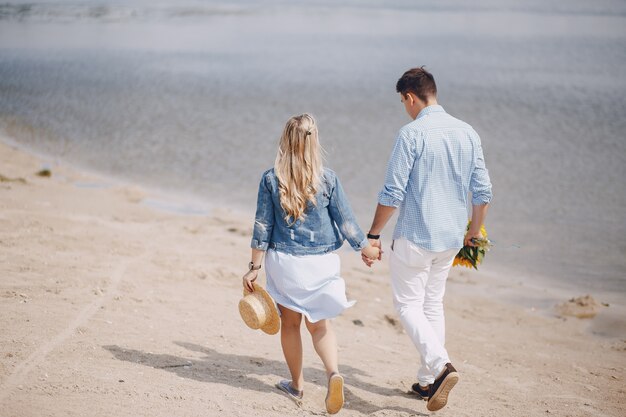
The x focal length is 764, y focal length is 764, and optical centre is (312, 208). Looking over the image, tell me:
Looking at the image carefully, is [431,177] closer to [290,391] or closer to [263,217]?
[263,217]

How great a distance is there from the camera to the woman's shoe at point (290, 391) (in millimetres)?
4820

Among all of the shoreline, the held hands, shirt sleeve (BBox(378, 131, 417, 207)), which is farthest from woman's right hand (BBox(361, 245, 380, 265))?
the shoreline

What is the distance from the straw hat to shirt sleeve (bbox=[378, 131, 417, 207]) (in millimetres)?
923

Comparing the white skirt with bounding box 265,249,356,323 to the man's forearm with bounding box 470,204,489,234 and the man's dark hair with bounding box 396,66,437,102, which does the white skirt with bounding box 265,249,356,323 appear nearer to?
the man's forearm with bounding box 470,204,489,234

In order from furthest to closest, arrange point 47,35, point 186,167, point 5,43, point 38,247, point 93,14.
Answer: point 93,14 → point 47,35 → point 5,43 → point 186,167 → point 38,247

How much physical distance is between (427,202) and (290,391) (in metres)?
1.49

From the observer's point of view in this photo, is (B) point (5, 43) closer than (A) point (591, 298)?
No

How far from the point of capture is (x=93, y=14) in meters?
35.2

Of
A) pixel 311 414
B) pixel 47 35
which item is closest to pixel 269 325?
pixel 311 414

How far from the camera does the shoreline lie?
7.66 meters

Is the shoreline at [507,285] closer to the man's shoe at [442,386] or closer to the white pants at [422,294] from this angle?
the white pants at [422,294]

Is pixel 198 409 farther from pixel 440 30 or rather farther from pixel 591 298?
pixel 440 30

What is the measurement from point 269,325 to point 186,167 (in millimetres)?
8763

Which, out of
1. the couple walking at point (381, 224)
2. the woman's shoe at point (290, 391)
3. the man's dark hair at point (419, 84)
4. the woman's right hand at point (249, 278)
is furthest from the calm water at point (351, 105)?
the woman's shoe at point (290, 391)
